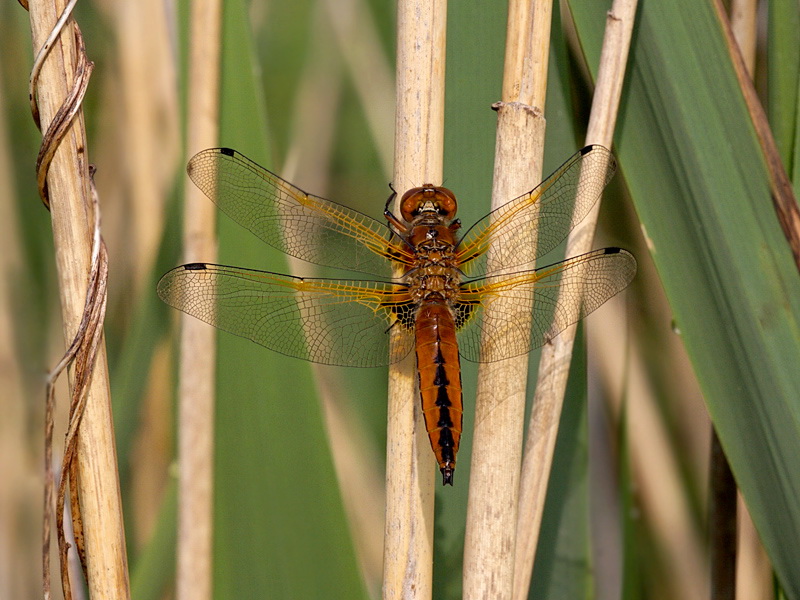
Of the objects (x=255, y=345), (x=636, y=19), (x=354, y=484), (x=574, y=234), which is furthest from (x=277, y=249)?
(x=354, y=484)

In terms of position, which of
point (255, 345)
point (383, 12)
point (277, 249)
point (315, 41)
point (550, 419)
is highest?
point (315, 41)

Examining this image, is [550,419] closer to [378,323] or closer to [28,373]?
[378,323]

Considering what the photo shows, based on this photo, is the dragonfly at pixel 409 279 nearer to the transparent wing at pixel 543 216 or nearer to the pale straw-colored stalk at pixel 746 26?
the transparent wing at pixel 543 216

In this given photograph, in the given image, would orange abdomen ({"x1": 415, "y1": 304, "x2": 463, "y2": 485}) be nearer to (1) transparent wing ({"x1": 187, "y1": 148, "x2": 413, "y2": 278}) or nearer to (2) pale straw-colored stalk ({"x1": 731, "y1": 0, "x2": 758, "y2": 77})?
(1) transparent wing ({"x1": 187, "y1": 148, "x2": 413, "y2": 278})

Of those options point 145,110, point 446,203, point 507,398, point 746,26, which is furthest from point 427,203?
point 145,110

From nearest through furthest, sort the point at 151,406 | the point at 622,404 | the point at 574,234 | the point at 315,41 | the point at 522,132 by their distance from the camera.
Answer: the point at 522,132 → the point at 574,234 → the point at 622,404 → the point at 151,406 → the point at 315,41

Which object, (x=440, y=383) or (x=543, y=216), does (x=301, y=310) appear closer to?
(x=440, y=383)
